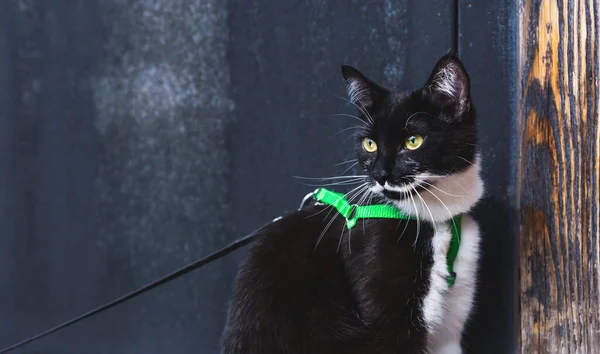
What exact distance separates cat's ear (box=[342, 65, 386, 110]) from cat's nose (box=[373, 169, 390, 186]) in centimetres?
23

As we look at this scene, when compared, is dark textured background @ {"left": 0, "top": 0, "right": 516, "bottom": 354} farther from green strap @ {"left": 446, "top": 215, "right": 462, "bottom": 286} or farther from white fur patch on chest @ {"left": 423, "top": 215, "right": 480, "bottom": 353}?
green strap @ {"left": 446, "top": 215, "right": 462, "bottom": 286}

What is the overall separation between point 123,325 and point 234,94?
95cm

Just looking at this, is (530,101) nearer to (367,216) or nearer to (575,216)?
(575,216)

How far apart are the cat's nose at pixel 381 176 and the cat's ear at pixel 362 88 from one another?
0.23 meters

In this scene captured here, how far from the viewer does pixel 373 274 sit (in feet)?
4.89

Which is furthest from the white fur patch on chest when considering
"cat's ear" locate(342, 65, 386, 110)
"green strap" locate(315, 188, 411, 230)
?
"cat's ear" locate(342, 65, 386, 110)

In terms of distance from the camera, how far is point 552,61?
1606mm

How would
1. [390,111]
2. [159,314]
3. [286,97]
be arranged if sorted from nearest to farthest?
[390,111] → [286,97] → [159,314]

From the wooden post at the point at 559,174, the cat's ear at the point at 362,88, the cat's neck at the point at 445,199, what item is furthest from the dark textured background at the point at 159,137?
the cat's neck at the point at 445,199

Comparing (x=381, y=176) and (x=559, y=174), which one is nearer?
(x=381, y=176)

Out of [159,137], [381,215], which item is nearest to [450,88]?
[381,215]

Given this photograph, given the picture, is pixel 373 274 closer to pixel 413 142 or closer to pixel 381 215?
pixel 381 215

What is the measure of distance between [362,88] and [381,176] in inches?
10.7

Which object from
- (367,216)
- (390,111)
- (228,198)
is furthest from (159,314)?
(390,111)
